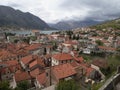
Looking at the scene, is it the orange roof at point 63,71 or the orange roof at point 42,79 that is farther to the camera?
the orange roof at point 42,79

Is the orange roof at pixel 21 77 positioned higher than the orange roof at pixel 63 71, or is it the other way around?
the orange roof at pixel 63 71

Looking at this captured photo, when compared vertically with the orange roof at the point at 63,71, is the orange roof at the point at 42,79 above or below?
below

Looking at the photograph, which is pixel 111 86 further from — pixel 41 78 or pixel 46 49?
pixel 46 49

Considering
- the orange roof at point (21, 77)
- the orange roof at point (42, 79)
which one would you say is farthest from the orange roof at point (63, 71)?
the orange roof at point (21, 77)

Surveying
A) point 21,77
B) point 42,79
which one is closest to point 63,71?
point 42,79

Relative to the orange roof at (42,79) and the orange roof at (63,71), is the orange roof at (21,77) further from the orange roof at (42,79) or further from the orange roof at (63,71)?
the orange roof at (63,71)

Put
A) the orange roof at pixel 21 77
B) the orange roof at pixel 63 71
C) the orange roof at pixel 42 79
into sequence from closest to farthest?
the orange roof at pixel 63 71 → the orange roof at pixel 42 79 → the orange roof at pixel 21 77

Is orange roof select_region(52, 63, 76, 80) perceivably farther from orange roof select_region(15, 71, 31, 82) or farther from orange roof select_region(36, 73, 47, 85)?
orange roof select_region(15, 71, 31, 82)

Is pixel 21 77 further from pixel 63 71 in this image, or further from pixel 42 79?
pixel 63 71

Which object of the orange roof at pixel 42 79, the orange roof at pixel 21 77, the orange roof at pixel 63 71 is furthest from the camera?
the orange roof at pixel 21 77

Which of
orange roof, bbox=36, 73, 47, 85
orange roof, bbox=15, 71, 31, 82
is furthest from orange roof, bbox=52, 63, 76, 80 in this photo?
orange roof, bbox=15, 71, 31, 82

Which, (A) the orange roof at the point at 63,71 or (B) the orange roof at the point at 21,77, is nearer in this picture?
(A) the orange roof at the point at 63,71

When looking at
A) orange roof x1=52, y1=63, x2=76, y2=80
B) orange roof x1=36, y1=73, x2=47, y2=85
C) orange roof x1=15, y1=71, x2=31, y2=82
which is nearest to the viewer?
orange roof x1=52, y1=63, x2=76, y2=80

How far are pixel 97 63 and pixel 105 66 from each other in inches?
83.5
